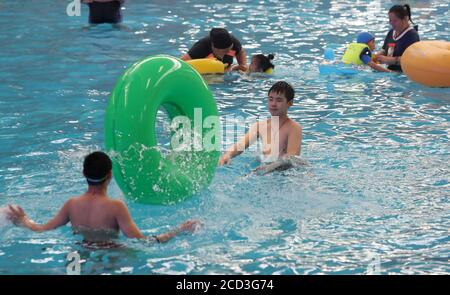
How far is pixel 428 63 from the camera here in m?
9.55

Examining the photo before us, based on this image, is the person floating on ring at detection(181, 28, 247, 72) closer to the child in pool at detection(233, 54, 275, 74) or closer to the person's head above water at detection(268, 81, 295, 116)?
the child in pool at detection(233, 54, 275, 74)

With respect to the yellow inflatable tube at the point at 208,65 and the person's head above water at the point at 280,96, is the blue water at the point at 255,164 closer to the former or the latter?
the yellow inflatable tube at the point at 208,65

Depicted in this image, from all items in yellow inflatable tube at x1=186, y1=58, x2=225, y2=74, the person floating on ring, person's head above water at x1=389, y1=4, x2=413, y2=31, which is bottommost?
yellow inflatable tube at x1=186, y1=58, x2=225, y2=74

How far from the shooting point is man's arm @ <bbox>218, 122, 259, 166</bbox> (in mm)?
6781

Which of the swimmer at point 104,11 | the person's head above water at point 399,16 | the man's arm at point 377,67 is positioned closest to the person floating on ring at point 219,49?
the man's arm at point 377,67

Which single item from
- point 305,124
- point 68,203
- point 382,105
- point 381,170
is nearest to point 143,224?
point 68,203

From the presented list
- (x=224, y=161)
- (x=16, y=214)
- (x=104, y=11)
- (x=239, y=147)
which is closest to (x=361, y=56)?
(x=239, y=147)

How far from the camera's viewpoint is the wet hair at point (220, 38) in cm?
991

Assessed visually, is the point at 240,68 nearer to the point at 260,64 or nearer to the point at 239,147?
the point at 260,64

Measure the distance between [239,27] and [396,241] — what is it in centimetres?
855

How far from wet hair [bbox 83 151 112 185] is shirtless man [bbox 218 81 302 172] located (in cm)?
191

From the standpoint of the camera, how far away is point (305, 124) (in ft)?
27.3

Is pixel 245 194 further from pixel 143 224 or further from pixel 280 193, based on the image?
pixel 143 224

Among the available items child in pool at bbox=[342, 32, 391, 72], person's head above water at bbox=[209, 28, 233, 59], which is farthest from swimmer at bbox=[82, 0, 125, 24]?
child in pool at bbox=[342, 32, 391, 72]
